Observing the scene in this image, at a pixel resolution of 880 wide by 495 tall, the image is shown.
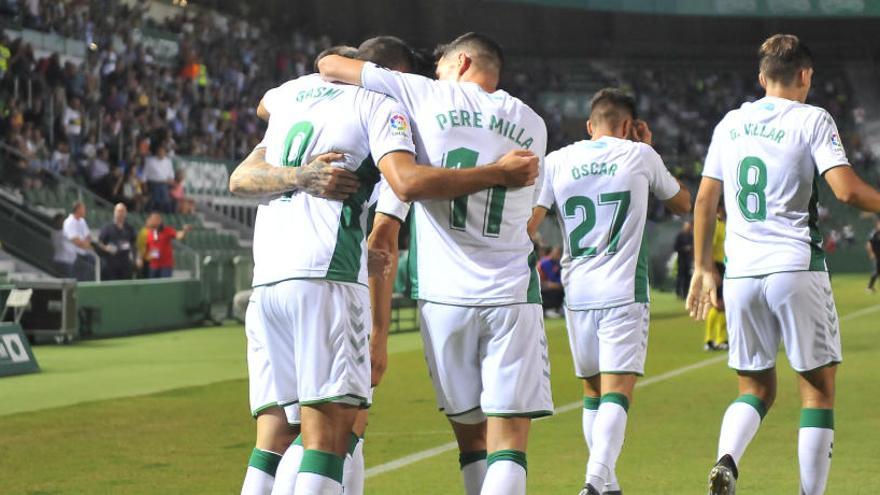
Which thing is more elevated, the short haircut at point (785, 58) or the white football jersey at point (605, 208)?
the short haircut at point (785, 58)

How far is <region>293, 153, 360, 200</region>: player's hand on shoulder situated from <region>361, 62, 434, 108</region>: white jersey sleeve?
395mm

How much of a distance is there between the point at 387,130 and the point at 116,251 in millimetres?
19000

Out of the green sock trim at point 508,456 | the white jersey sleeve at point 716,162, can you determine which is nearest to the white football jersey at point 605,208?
the white jersey sleeve at point 716,162

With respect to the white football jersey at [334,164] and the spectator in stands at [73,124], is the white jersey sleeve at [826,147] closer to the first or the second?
the white football jersey at [334,164]

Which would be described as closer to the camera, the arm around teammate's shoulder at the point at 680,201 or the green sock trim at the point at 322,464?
the green sock trim at the point at 322,464

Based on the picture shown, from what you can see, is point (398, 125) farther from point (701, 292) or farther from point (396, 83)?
point (701, 292)

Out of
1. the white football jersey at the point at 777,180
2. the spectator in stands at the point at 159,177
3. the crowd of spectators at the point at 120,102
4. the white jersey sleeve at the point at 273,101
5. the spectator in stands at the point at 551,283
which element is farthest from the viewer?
the spectator in stands at the point at 159,177

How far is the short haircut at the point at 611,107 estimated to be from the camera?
8.20 meters

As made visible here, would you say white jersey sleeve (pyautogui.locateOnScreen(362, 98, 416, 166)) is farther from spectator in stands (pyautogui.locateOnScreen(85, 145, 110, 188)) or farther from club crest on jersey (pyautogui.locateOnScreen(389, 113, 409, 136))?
spectator in stands (pyautogui.locateOnScreen(85, 145, 110, 188))

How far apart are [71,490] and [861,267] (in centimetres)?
3989

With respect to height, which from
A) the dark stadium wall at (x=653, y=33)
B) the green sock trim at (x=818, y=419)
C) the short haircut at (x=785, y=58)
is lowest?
the green sock trim at (x=818, y=419)

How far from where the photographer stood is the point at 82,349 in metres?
19.9

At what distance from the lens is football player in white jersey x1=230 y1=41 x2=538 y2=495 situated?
5.32 meters

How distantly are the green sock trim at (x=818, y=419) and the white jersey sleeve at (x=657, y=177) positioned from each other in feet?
5.32
